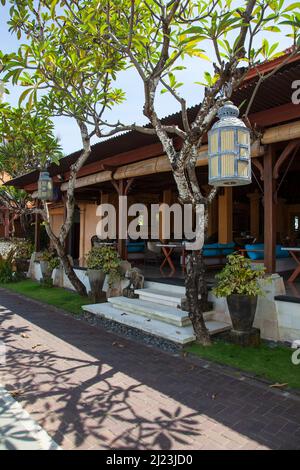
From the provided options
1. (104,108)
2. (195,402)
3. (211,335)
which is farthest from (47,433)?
(104,108)

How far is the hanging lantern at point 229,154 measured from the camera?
3363 millimetres

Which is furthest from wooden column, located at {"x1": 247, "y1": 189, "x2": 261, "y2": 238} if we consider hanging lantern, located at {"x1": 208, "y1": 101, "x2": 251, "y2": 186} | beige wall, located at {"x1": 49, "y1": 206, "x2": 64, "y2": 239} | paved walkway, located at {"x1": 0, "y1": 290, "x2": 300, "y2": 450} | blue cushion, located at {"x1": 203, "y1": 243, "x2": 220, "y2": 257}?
hanging lantern, located at {"x1": 208, "y1": 101, "x2": 251, "y2": 186}

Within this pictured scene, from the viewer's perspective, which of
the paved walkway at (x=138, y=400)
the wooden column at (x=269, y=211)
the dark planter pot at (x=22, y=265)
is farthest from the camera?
the dark planter pot at (x=22, y=265)

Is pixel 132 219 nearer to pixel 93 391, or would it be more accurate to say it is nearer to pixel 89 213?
pixel 89 213

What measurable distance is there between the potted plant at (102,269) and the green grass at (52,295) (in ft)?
1.67

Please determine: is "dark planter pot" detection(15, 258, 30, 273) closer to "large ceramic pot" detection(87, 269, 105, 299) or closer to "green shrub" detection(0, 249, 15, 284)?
"green shrub" detection(0, 249, 15, 284)

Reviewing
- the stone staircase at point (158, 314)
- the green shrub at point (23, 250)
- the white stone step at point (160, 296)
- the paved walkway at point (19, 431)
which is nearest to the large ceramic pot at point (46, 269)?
the green shrub at point (23, 250)

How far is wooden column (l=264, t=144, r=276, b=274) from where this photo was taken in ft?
17.3

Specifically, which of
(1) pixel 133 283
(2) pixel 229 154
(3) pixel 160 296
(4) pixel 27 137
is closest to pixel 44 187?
(4) pixel 27 137

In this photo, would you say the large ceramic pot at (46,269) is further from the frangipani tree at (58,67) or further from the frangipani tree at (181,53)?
the frangipani tree at (181,53)

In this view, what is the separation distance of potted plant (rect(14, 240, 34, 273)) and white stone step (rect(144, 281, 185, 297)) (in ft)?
23.7

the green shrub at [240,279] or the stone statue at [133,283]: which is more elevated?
the green shrub at [240,279]

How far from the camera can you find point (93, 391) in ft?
11.5

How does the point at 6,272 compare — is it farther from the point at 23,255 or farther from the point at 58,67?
the point at 58,67
